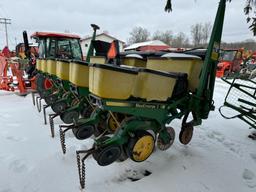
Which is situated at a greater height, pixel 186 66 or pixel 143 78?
pixel 186 66

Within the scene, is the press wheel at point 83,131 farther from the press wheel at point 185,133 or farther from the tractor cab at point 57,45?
the tractor cab at point 57,45

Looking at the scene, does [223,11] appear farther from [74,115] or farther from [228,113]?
[228,113]

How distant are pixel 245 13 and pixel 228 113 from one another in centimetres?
237

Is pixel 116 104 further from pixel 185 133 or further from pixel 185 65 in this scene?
pixel 185 133

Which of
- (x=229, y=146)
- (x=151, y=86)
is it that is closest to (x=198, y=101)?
(x=151, y=86)

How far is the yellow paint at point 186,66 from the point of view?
2.37m

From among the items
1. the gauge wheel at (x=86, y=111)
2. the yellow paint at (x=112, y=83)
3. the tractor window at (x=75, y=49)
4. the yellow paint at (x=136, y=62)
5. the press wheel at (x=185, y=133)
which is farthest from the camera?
the tractor window at (x=75, y=49)

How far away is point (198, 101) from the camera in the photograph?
99.2 inches

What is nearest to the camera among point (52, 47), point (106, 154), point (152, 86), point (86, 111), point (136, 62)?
point (106, 154)

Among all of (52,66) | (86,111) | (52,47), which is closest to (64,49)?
(52,47)

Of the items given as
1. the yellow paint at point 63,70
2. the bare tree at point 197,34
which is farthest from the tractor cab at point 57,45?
the bare tree at point 197,34

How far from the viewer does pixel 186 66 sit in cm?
237

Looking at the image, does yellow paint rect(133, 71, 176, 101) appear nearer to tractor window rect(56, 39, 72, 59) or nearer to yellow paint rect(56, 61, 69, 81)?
yellow paint rect(56, 61, 69, 81)

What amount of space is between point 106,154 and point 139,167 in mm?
685
